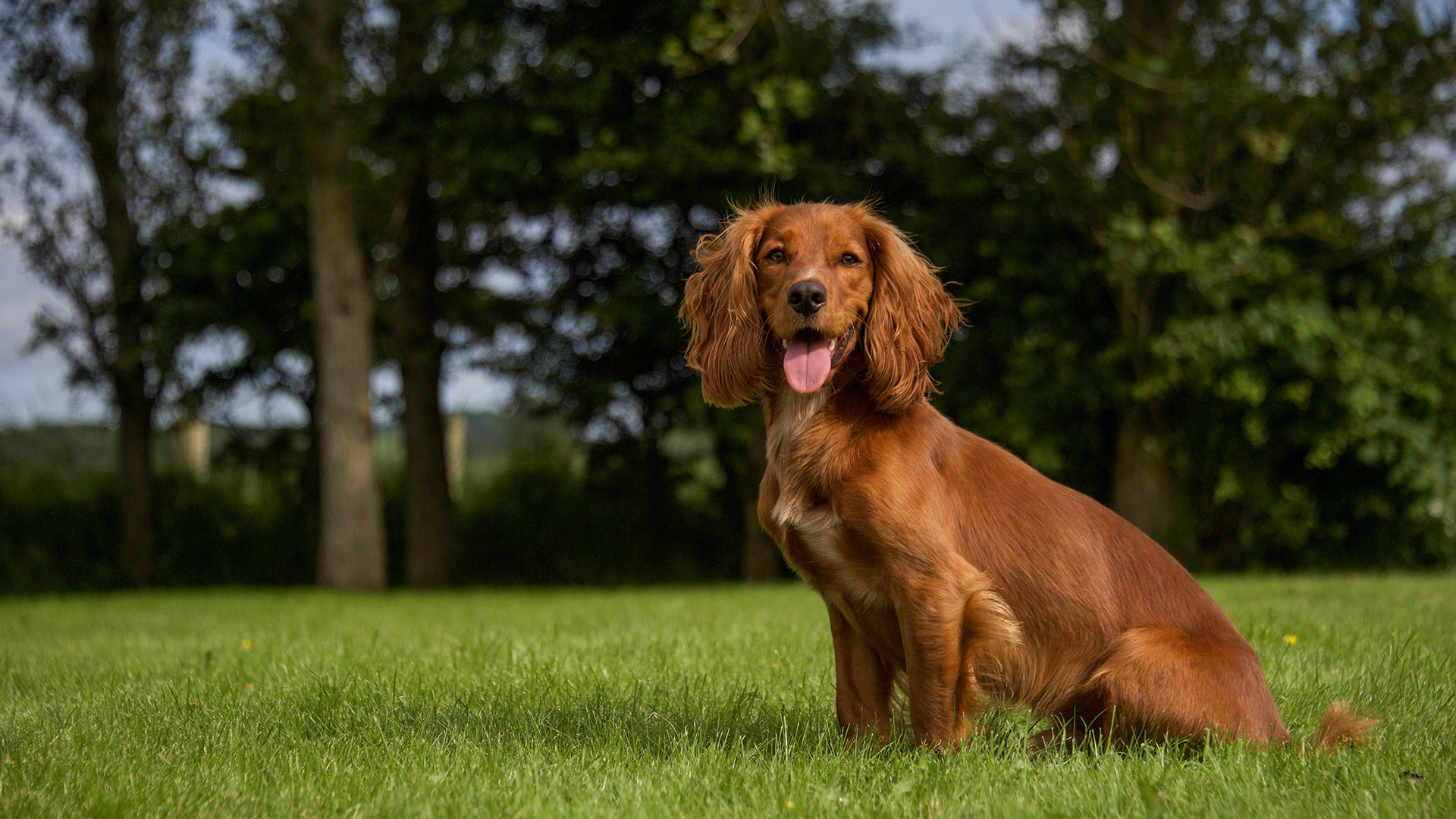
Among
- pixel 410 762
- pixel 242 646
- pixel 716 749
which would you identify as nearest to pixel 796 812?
pixel 716 749

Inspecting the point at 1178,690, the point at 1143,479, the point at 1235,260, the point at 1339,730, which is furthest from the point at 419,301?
the point at 1339,730

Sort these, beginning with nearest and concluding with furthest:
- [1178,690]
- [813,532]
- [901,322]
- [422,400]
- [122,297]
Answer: [1178,690] → [813,532] → [901,322] → [122,297] → [422,400]

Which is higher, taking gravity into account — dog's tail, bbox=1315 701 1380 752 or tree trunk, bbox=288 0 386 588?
tree trunk, bbox=288 0 386 588

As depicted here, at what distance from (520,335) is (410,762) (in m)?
11.6

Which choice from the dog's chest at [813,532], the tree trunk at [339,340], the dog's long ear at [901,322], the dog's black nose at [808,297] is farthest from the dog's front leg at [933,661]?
the tree trunk at [339,340]

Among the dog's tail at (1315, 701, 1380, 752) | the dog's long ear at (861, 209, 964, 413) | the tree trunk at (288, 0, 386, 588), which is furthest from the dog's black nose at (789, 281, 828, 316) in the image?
the tree trunk at (288, 0, 386, 588)

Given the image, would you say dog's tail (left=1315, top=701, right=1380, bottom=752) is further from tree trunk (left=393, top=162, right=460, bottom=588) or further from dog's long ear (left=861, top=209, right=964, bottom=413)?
tree trunk (left=393, top=162, right=460, bottom=588)

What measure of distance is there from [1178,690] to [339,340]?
1071cm

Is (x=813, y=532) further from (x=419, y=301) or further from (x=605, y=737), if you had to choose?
(x=419, y=301)

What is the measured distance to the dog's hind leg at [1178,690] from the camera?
2.88m

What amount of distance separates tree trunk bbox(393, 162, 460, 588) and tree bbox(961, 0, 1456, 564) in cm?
687

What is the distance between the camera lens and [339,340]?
39.0 feet

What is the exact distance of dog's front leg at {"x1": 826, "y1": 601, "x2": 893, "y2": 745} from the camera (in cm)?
327

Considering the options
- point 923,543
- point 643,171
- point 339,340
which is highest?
point 643,171
